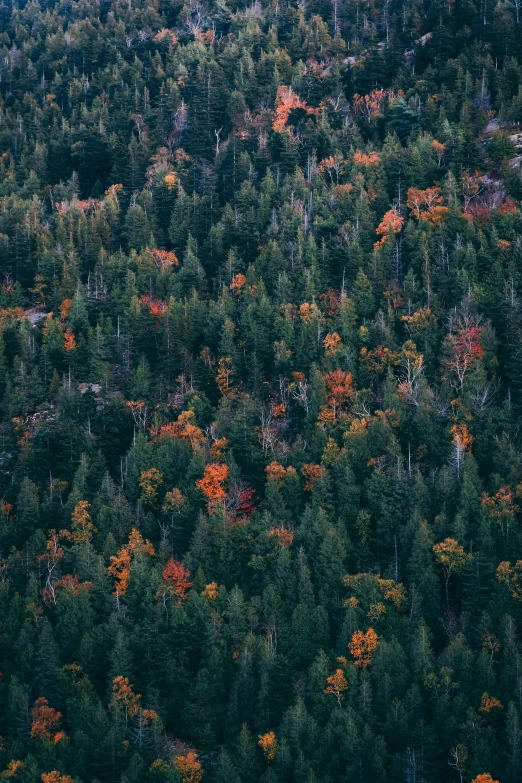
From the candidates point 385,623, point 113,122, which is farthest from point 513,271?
point 113,122

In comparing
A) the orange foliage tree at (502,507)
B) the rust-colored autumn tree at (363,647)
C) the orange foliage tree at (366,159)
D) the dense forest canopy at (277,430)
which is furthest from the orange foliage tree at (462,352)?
the orange foliage tree at (366,159)

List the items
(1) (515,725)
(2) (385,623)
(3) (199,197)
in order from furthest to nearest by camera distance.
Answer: (3) (199,197) → (2) (385,623) → (1) (515,725)

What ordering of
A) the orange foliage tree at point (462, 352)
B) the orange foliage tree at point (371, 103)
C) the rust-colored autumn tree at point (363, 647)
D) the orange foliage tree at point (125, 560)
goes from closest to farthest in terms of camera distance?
the rust-colored autumn tree at point (363, 647), the orange foliage tree at point (125, 560), the orange foliage tree at point (462, 352), the orange foliage tree at point (371, 103)

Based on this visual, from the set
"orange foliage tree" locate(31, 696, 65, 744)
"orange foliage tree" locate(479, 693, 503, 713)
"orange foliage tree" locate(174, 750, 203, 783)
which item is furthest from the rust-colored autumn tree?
"orange foliage tree" locate(31, 696, 65, 744)

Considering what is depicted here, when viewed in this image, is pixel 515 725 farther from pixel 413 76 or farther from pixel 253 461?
pixel 413 76

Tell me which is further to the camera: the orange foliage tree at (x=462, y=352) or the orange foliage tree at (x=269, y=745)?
the orange foliage tree at (x=462, y=352)

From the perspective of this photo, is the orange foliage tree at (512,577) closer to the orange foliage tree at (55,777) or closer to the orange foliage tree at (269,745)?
the orange foliage tree at (269,745)

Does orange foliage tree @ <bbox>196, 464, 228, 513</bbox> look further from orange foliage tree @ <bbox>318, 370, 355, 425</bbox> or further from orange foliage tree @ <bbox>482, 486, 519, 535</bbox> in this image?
orange foliage tree @ <bbox>482, 486, 519, 535</bbox>

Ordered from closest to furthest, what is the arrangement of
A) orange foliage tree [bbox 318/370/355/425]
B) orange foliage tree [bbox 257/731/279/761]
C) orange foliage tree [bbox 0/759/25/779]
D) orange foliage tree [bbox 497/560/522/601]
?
orange foliage tree [bbox 0/759/25/779] < orange foliage tree [bbox 257/731/279/761] < orange foliage tree [bbox 497/560/522/601] < orange foliage tree [bbox 318/370/355/425]
